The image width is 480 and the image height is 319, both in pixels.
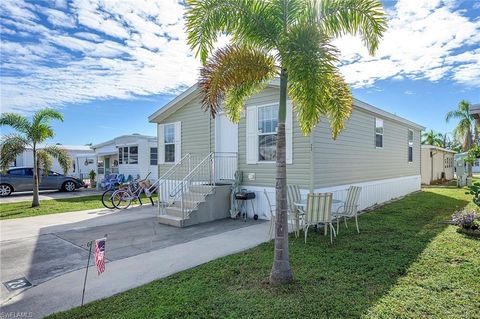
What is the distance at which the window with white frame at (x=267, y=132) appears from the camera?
327 inches

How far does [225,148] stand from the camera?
973 centimetres

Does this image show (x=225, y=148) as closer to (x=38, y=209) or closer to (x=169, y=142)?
(x=169, y=142)

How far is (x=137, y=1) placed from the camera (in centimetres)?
685

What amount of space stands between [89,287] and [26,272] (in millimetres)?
1446

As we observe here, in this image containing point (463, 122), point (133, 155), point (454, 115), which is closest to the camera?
point (133, 155)

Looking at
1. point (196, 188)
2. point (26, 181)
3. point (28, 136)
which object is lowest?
point (26, 181)

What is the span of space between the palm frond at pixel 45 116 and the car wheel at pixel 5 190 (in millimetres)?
6892

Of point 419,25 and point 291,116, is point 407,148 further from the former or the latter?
point 291,116

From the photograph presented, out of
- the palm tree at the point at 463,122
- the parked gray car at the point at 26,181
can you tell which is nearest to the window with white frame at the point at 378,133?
the parked gray car at the point at 26,181

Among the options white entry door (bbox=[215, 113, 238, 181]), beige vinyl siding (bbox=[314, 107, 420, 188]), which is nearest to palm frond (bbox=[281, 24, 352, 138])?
beige vinyl siding (bbox=[314, 107, 420, 188])

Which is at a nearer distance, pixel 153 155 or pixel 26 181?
pixel 26 181

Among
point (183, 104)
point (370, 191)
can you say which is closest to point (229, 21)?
point (183, 104)

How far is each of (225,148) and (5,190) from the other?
13.6 meters

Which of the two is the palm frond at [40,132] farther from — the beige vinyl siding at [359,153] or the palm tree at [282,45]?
the beige vinyl siding at [359,153]
